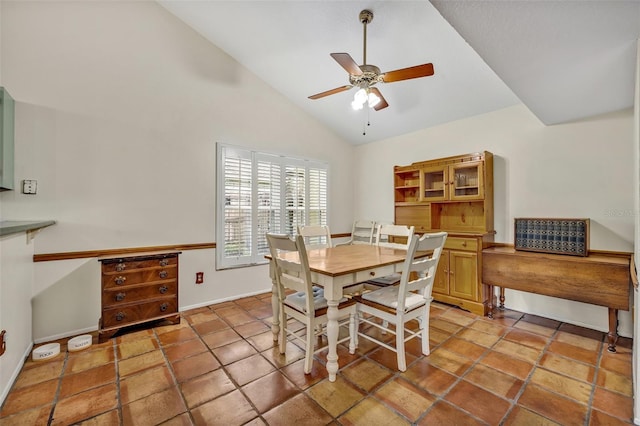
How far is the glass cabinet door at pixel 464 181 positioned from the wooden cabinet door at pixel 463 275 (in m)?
0.71

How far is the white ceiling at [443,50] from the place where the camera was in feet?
4.75

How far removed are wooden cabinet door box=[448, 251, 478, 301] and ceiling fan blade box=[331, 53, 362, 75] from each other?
2363mm

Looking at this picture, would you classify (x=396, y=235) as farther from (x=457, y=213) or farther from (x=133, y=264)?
(x=133, y=264)

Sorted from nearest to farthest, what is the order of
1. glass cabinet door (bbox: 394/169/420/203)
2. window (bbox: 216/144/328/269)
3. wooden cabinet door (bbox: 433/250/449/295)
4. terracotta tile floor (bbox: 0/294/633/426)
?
terracotta tile floor (bbox: 0/294/633/426) < wooden cabinet door (bbox: 433/250/449/295) < window (bbox: 216/144/328/269) < glass cabinet door (bbox: 394/169/420/203)

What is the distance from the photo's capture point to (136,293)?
2.64 meters

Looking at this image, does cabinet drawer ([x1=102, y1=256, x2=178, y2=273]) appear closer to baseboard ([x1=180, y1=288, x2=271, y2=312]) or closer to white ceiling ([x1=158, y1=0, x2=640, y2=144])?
baseboard ([x1=180, y1=288, x2=271, y2=312])

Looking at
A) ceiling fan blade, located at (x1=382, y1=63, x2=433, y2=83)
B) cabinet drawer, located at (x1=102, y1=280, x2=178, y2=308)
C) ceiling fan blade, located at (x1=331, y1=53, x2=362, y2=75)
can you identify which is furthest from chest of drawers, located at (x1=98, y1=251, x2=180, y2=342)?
ceiling fan blade, located at (x1=382, y1=63, x2=433, y2=83)

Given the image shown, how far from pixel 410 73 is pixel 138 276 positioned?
3006 mm

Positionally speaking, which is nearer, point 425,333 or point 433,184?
point 425,333

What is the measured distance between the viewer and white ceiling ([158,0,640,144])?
1446mm

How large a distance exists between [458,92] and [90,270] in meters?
4.38

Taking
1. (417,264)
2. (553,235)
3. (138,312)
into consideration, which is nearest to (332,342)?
(417,264)

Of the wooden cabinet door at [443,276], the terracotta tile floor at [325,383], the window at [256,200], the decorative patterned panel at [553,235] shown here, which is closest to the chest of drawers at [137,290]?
the terracotta tile floor at [325,383]

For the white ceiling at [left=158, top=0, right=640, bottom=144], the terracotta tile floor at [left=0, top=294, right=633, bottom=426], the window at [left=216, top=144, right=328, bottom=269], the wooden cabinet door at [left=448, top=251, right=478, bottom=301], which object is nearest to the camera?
the white ceiling at [left=158, top=0, right=640, bottom=144]
